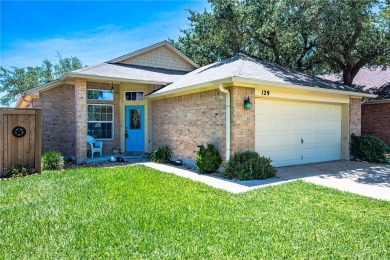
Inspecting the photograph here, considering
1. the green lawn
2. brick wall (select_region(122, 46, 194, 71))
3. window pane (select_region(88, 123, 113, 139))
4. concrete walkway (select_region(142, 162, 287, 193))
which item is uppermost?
brick wall (select_region(122, 46, 194, 71))

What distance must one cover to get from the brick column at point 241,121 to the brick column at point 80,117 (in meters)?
6.01

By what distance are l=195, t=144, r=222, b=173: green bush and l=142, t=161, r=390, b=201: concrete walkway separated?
325 mm

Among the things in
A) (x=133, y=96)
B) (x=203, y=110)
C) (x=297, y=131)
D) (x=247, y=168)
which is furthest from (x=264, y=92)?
(x=133, y=96)

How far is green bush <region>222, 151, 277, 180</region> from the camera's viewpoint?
7699mm

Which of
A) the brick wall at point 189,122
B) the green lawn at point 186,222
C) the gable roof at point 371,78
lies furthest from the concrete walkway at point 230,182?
the gable roof at point 371,78

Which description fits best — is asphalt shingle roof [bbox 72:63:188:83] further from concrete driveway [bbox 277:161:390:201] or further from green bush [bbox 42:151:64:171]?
concrete driveway [bbox 277:161:390:201]

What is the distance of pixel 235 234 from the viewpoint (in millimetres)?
3861

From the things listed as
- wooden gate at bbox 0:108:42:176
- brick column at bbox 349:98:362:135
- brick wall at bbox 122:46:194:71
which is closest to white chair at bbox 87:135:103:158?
wooden gate at bbox 0:108:42:176

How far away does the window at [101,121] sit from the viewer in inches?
491

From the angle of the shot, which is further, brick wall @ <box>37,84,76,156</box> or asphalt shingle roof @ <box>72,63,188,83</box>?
brick wall @ <box>37,84,76,156</box>

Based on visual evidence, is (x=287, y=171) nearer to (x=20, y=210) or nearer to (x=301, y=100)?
(x=301, y=100)

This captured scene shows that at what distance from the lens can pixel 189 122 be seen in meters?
10.0

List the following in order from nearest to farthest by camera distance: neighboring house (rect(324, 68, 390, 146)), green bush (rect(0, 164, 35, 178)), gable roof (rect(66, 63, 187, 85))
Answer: green bush (rect(0, 164, 35, 178)) → gable roof (rect(66, 63, 187, 85)) → neighboring house (rect(324, 68, 390, 146))

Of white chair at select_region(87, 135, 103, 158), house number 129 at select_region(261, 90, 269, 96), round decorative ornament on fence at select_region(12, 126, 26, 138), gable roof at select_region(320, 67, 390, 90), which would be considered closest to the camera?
round decorative ornament on fence at select_region(12, 126, 26, 138)
